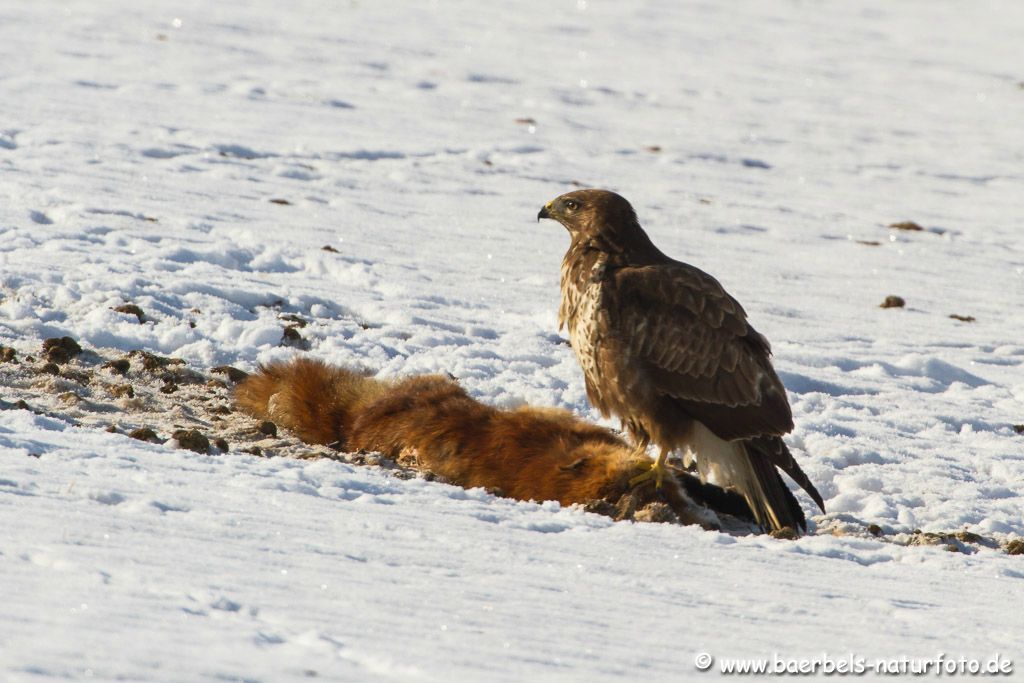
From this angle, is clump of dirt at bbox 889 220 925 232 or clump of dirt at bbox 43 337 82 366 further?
clump of dirt at bbox 889 220 925 232

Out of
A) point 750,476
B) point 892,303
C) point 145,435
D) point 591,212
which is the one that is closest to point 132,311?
point 145,435

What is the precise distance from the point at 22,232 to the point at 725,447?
16.6 ft

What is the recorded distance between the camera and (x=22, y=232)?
844 centimetres

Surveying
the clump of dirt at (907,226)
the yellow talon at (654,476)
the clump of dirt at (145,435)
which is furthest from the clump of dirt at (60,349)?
the clump of dirt at (907,226)

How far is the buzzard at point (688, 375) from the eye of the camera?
559 cm

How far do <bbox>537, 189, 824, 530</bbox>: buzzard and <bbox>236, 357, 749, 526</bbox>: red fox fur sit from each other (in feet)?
0.56

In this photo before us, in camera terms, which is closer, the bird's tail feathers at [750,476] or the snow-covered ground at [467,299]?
the snow-covered ground at [467,299]

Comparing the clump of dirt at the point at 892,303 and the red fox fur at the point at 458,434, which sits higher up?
the clump of dirt at the point at 892,303

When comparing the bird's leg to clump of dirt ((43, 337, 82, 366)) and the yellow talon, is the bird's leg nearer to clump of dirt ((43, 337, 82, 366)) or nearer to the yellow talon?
the yellow talon

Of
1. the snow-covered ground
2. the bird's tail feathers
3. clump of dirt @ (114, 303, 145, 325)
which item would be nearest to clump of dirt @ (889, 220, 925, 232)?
the snow-covered ground

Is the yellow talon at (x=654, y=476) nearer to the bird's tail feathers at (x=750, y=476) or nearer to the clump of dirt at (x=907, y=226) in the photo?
the bird's tail feathers at (x=750, y=476)

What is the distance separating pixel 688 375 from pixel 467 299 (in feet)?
10.8

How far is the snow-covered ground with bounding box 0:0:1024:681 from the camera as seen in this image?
11.4 feet

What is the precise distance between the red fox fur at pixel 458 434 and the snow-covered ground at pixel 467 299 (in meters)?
0.38
